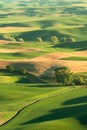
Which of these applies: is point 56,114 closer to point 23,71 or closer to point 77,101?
point 77,101

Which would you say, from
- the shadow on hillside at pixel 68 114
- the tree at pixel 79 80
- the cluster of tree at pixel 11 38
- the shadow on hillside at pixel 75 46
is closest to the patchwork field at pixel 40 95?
the shadow on hillside at pixel 68 114

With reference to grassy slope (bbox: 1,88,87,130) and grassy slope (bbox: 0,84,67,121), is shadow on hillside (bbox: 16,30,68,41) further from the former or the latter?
grassy slope (bbox: 1,88,87,130)

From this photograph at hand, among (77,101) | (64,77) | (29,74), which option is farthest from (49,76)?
(77,101)

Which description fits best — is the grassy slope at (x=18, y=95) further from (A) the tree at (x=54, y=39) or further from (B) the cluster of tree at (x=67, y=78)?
(A) the tree at (x=54, y=39)

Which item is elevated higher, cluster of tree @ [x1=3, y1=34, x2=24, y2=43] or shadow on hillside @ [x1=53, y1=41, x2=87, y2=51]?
shadow on hillside @ [x1=53, y1=41, x2=87, y2=51]

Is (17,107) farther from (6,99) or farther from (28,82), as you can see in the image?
(28,82)

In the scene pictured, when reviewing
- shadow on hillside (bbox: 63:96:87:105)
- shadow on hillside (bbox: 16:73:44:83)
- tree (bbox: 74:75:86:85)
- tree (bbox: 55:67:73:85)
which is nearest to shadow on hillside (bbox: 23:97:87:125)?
shadow on hillside (bbox: 63:96:87:105)
